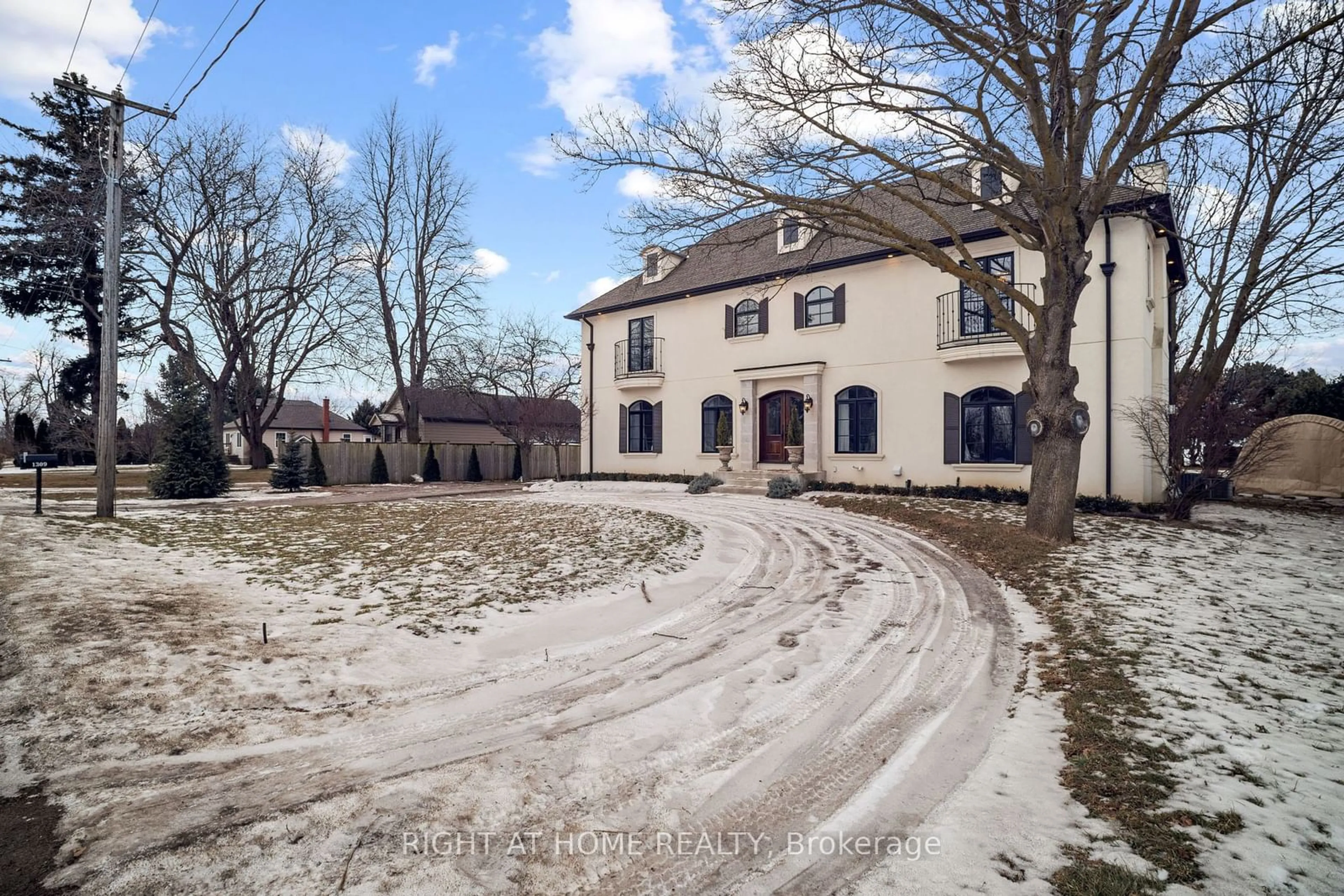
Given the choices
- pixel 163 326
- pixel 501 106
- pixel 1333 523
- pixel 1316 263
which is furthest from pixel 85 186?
pixel 1316 263

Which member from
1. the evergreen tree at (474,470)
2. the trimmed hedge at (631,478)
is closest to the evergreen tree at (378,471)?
the evergreen tree at (474,470)

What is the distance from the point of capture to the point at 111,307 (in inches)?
384

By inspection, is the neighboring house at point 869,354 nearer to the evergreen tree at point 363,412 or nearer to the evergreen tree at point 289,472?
the evergreen tree at point 289,472

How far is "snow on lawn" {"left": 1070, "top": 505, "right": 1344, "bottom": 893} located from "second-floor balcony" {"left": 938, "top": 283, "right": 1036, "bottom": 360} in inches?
235

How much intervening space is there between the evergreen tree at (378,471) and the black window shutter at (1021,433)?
1961cm

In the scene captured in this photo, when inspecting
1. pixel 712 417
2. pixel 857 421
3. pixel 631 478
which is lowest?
pixel 631 478

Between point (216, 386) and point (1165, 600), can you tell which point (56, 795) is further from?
point (216, 386)

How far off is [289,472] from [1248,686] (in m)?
19.7

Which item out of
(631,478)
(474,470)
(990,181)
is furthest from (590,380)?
(990,181)

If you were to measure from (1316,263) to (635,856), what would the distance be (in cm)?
1797

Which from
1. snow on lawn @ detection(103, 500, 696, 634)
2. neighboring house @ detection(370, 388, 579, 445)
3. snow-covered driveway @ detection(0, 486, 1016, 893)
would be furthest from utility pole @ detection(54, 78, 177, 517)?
neighboring house @ detection(370, 388, 579, 445)

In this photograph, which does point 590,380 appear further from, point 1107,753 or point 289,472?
point 1107,753

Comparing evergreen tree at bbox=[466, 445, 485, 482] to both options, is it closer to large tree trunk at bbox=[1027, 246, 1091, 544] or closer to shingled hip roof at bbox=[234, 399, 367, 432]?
large tree trunk at bbox=[1027, 246, 1091, 544]

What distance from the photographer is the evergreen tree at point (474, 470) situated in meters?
23.8
